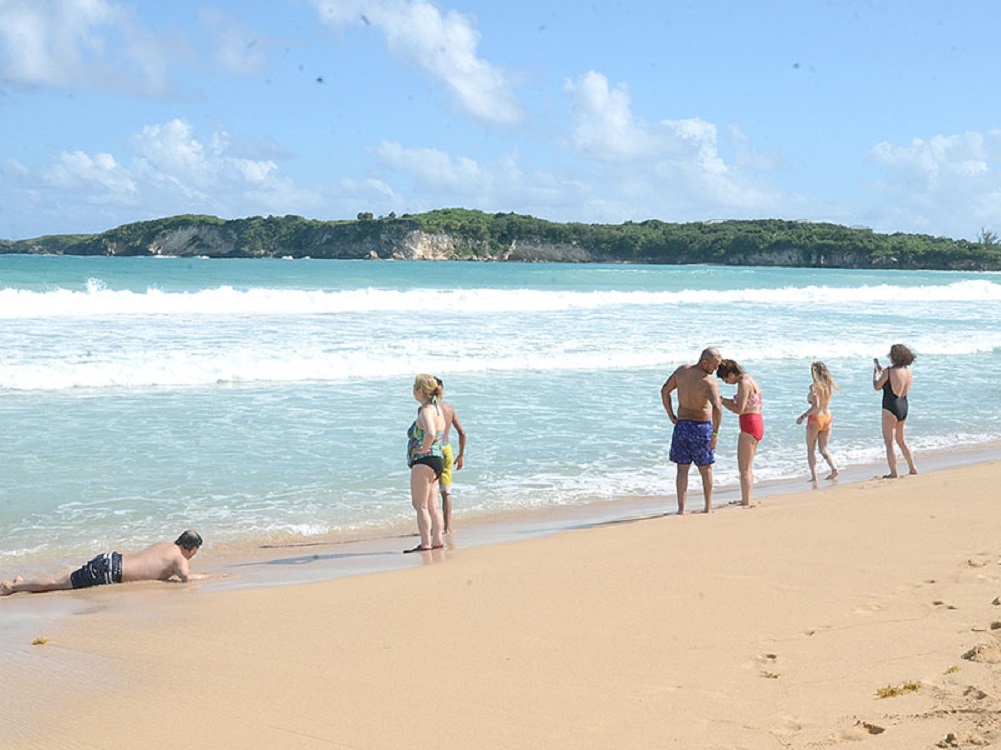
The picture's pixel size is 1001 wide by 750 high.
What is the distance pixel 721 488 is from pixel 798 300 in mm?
40415

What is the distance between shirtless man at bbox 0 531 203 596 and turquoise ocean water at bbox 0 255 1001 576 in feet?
2.41

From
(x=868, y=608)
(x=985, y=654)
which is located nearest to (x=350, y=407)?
(x=868, y=608)

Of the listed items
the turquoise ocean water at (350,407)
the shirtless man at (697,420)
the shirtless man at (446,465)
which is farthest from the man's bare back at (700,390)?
the shirtless man at (446,465)

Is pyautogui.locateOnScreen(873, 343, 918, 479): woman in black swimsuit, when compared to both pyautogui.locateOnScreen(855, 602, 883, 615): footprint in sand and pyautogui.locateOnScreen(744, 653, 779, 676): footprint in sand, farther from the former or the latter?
pyautogui.locateOnScreen(744, 653, 779, 676): footprint in sand

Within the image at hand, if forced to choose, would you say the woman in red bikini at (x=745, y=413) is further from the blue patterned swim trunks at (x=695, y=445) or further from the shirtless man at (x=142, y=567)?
the shirtless man at (x=142, y=567)

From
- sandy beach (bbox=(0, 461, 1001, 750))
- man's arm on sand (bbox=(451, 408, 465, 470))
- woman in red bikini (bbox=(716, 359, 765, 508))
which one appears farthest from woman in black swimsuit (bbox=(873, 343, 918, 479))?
man's arm on sand (bbox=(451, 408, 465, 470))

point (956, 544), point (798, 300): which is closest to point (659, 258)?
point (798, 300)

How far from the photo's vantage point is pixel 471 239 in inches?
5468

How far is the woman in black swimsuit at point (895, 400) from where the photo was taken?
413 inches

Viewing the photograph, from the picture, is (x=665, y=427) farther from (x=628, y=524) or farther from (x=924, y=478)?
(x=628, y=524)

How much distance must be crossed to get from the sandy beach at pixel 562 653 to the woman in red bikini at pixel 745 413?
5.97 feet

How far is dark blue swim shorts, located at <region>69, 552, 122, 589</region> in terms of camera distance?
6.54 meters

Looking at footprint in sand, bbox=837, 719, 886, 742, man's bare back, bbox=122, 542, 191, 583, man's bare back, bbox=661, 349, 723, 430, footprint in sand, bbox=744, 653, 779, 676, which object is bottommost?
man's bare back, bbox=122, 542, 191, 583

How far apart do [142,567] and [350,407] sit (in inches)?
303
